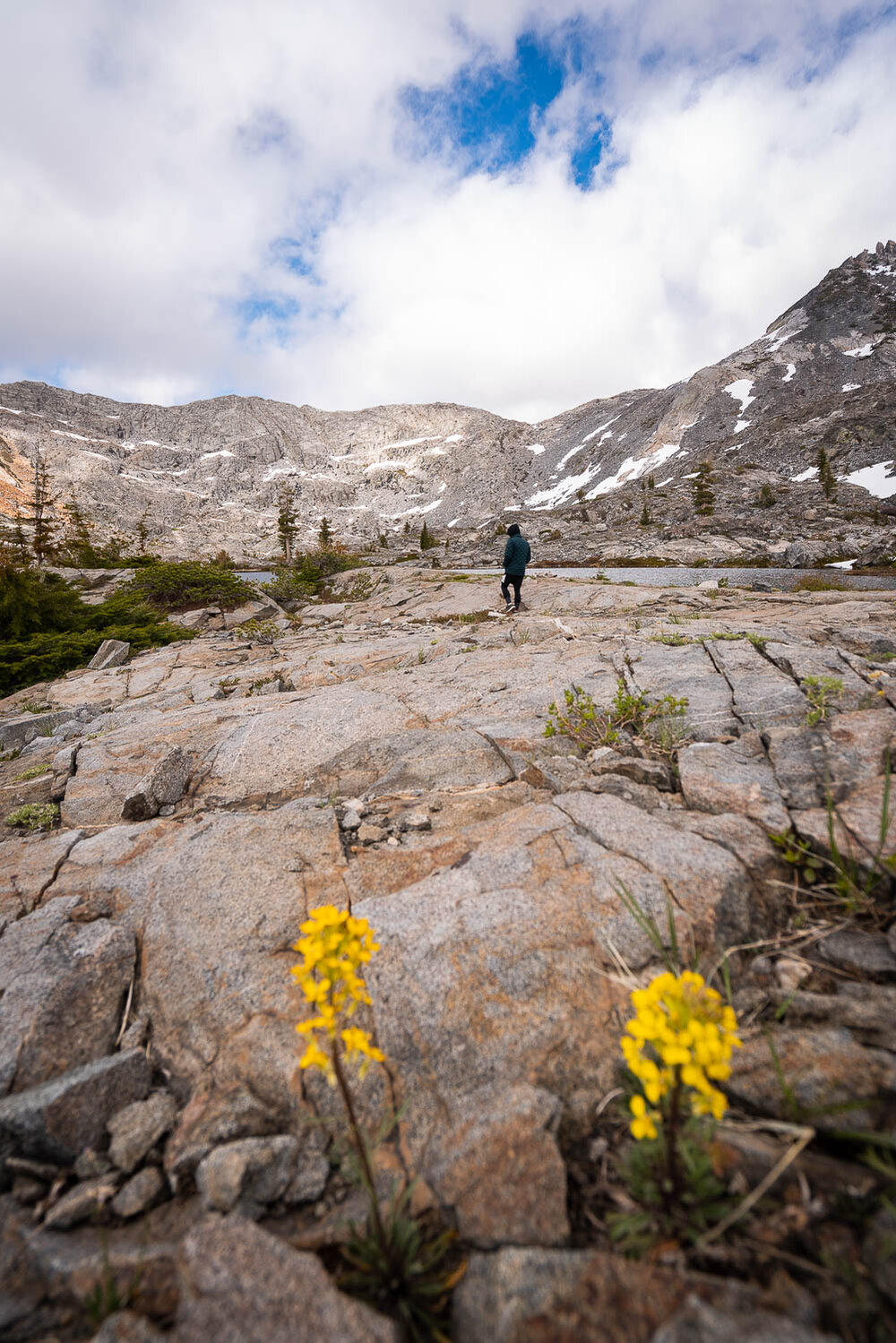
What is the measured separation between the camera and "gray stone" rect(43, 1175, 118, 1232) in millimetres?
2297

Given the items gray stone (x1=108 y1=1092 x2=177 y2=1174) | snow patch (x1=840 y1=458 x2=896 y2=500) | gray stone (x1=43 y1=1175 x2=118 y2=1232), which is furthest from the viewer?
snow patch (x1=840 y1=458 x2=896 y2=500)

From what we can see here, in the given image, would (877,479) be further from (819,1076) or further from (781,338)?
(781,338)

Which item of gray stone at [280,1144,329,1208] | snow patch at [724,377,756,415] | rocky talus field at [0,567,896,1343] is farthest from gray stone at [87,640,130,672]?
snow patch at [724,377,756,415]

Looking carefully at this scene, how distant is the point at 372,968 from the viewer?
3.23 meters

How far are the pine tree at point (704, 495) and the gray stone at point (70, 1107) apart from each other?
72136 mm

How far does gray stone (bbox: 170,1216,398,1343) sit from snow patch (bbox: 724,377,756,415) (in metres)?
151

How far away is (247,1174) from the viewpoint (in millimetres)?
2385

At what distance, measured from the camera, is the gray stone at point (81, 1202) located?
2.30m

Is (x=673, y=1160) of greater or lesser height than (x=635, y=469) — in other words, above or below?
below

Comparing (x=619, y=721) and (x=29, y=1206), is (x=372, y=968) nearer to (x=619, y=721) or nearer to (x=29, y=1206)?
(x=29, y=1206)

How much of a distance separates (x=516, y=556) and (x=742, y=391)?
488 ft

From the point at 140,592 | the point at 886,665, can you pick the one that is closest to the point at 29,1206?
the point at 886,665

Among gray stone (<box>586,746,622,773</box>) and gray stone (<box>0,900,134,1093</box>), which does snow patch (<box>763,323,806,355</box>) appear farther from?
gray stone (<box>0,900,134,1093</box>)

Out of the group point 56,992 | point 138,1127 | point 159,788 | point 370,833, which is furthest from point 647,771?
point 159,788
